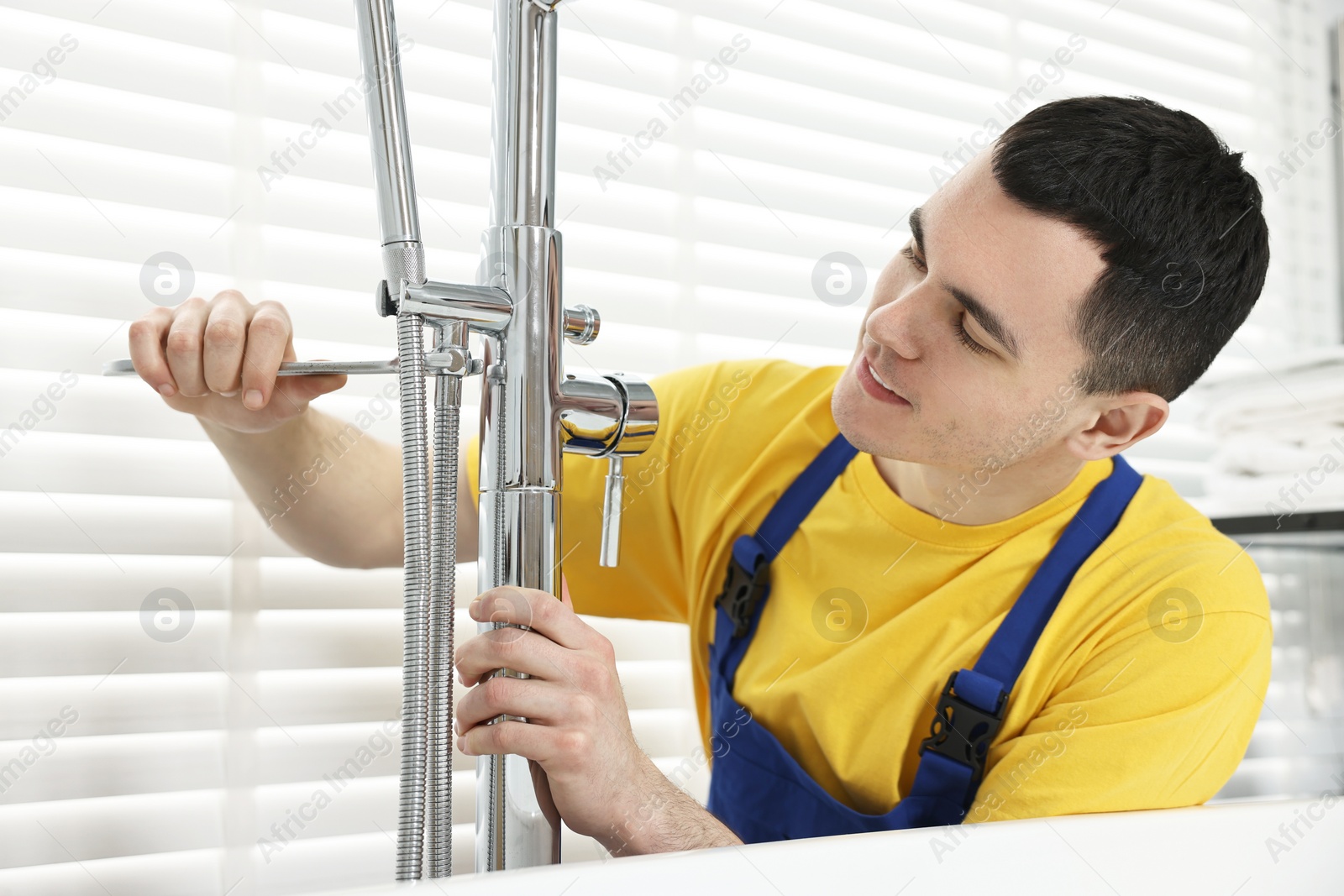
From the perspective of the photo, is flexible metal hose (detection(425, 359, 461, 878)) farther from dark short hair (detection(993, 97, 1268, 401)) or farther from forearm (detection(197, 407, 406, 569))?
dark short hair (detection(993, 97, 1268, 401))

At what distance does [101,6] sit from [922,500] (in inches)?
30.0

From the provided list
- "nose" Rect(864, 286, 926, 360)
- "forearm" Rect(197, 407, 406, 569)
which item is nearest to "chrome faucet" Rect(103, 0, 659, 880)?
"forearm" Rect(197, 407, 406, 569)

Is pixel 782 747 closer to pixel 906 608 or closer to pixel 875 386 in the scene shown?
pixel 906 608

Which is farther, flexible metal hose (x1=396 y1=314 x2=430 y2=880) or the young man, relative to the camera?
the young man

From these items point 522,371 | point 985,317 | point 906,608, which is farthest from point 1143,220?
point 522,371

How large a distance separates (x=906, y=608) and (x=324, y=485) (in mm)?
495

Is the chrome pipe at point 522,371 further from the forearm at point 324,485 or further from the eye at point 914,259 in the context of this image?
the eye at point 914,259

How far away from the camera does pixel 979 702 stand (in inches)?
29.5

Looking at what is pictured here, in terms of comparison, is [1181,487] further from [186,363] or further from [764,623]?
[186,363]

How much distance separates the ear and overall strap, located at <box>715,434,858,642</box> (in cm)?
20

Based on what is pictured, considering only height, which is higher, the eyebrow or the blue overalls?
the eyebrow

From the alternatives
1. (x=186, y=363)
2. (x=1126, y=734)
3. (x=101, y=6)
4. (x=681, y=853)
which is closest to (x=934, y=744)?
(x=1126, y=734)

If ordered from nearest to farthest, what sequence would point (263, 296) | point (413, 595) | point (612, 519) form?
1. point (413, 595)
2. point (612, 519)
3. point (263, 296)

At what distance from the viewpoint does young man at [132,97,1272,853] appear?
698 millimetres
